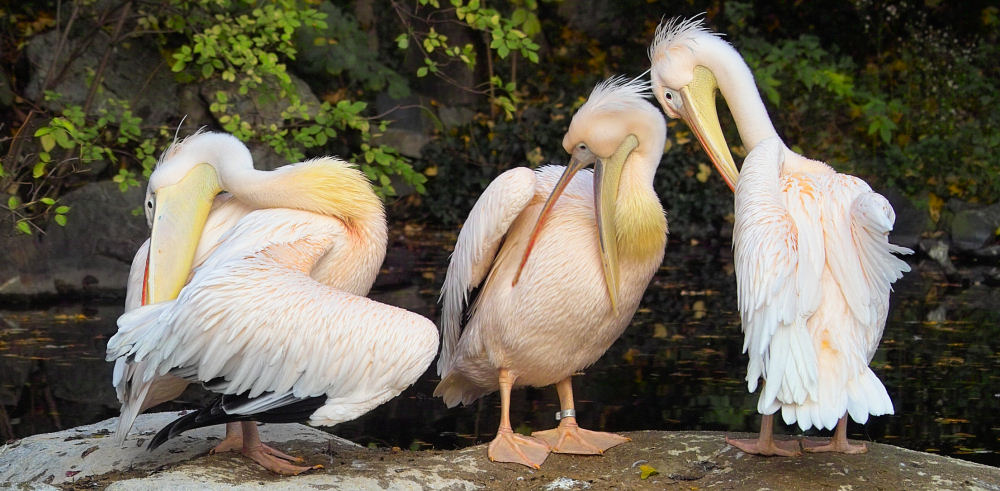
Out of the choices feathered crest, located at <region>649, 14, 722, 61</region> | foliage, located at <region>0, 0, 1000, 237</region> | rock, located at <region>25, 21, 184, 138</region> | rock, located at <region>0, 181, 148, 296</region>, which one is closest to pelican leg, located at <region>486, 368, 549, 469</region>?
feathered crest, located at <region>649, 14, 722, 61</region>

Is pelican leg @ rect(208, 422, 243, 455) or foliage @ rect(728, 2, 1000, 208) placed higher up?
foliage @ rect(728, 2, 1000, 208)

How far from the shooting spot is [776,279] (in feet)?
11.1

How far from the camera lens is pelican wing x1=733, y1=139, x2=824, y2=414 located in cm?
327

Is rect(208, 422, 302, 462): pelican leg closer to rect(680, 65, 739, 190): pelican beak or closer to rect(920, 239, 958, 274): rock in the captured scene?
rect(680, 65, 739, 190): pelican beak

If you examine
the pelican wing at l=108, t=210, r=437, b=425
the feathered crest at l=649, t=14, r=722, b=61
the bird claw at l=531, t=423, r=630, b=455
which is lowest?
the bird claw at l=531, t=423, r=630, b=455

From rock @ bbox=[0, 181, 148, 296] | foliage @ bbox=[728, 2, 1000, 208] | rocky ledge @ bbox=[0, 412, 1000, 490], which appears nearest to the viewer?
rocky ledge @ bbox=[0, 412, 1000, 490]

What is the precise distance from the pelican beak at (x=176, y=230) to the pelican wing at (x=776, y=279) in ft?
6.32

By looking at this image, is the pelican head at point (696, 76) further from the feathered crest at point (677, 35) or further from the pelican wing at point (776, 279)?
the pelican wing at point (776, 279)

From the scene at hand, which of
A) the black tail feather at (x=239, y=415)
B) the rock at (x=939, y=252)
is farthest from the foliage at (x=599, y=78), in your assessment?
the black tail feather at (x=239, y=415)

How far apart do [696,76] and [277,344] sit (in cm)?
192

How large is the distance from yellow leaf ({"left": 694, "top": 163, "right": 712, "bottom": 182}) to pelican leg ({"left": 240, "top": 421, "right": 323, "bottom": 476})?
7098mm

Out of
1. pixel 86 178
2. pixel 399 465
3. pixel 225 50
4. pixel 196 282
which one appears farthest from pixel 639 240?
pixel 86 178

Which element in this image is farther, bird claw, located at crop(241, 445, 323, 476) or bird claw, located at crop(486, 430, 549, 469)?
bird claw, located at crop(486, 430, 549, 469)

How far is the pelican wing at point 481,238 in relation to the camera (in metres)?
3.95
